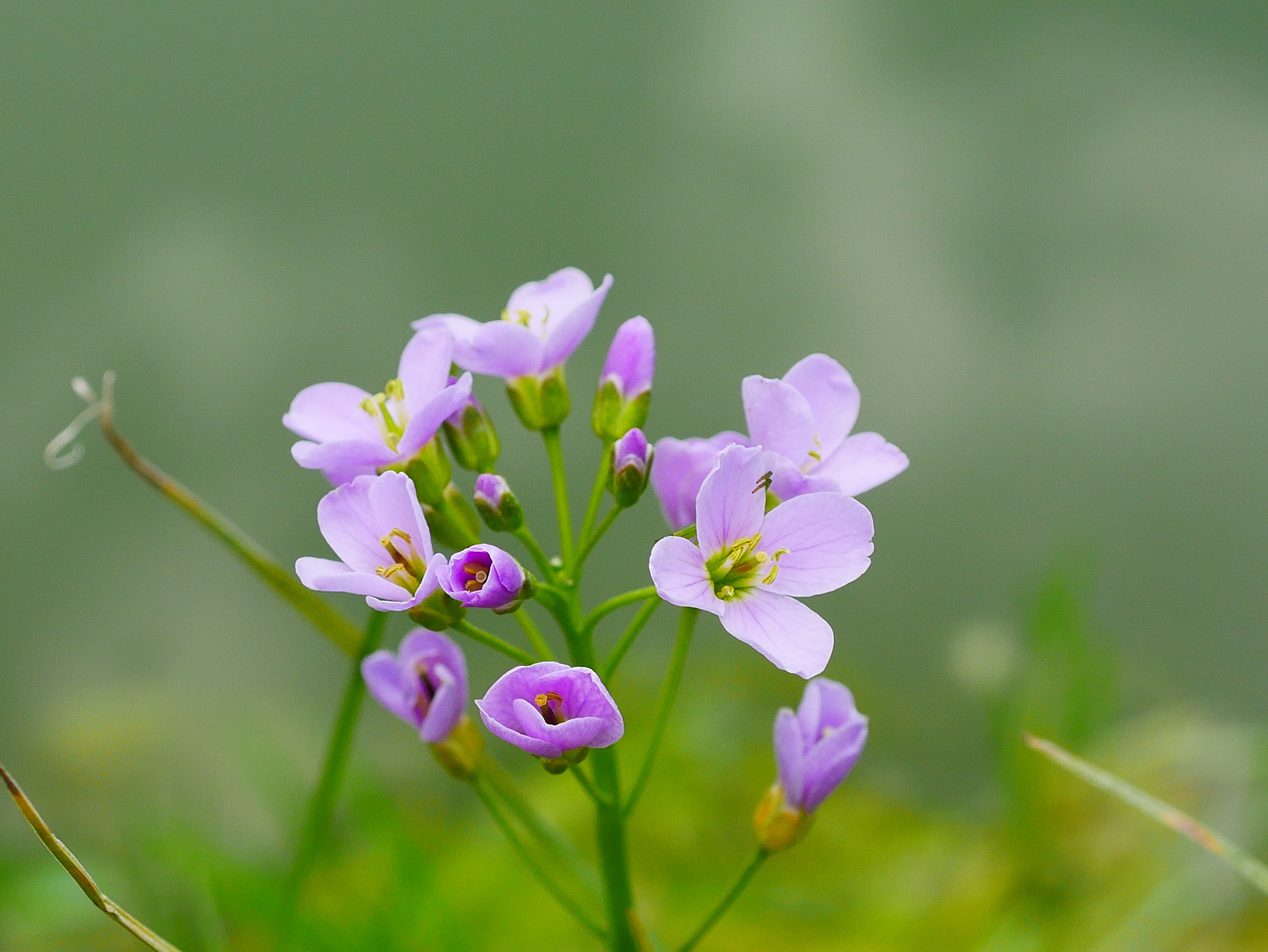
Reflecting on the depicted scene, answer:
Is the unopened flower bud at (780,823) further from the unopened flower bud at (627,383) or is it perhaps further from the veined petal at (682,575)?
the unopened flower bud at (627,383)

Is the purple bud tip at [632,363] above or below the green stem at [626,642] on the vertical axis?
above

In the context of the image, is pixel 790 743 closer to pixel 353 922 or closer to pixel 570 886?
pixel 570 886

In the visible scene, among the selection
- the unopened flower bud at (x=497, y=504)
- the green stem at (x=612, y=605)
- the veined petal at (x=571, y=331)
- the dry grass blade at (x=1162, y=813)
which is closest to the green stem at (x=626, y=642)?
the green stem at (x=612, y=605)

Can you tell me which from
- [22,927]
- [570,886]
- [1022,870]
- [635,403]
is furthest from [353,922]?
[1022,870]

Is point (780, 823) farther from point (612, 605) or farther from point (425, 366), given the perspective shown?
point (425, 366)

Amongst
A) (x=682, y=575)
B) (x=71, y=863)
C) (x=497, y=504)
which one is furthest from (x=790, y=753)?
(x=71, y=863)

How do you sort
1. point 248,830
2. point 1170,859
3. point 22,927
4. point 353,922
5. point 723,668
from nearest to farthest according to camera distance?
point 353,922, point 1170,859, point 22,927, point 248,830, point 723,668
